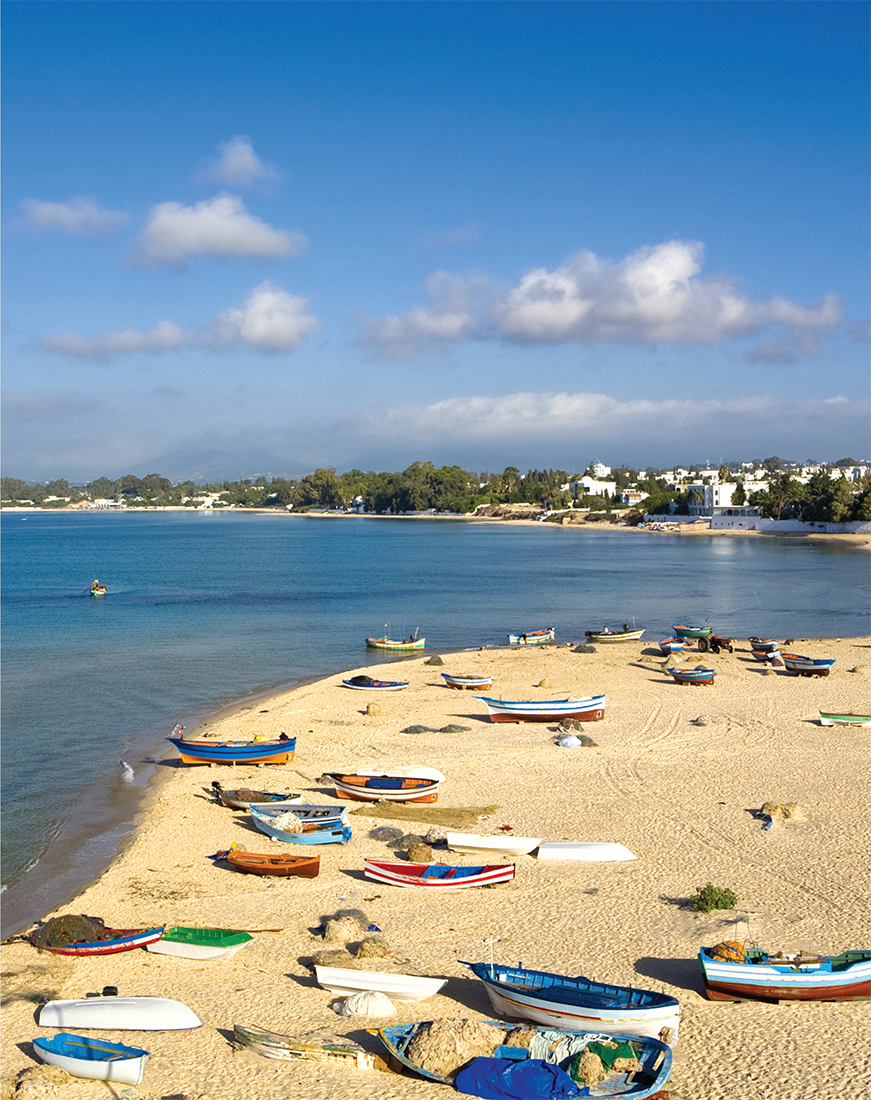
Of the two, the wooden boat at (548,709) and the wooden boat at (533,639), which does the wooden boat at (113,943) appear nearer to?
the wooden boat at (548,709)

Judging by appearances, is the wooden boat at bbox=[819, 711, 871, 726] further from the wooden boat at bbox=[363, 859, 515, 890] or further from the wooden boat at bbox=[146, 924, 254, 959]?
the wooden boat at bbox=[146, 924, 254, 959]

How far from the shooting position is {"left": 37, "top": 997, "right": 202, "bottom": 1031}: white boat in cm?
1285

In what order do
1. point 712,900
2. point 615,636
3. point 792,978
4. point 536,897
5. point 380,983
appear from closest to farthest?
point 792,978
point 380,983
point 712,900
point 536,897
point 615,636

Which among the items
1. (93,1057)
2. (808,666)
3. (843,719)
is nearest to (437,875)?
(93,1057)

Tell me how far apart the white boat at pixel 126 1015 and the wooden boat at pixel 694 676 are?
27118 millimetres

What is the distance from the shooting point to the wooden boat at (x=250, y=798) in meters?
22.0

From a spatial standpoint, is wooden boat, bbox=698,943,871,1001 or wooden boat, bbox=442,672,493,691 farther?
wooden boat, bbox=442,672,493,691

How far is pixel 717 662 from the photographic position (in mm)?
42000

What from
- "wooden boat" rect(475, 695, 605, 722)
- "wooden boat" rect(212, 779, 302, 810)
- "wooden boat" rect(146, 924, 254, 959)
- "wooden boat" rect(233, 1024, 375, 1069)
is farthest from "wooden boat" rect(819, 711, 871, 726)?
"wooden boat" rect(233, 1024, 375, 1069)

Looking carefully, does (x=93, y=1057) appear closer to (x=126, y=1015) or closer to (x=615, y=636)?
(x=126, y=1015)

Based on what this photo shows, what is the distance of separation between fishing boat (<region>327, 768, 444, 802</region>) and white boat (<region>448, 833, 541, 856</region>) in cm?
315

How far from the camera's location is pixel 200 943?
1492cm

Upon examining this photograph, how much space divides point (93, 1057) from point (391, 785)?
10913mm

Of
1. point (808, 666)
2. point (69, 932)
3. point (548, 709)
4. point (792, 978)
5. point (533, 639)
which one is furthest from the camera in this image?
point (533, 639)
